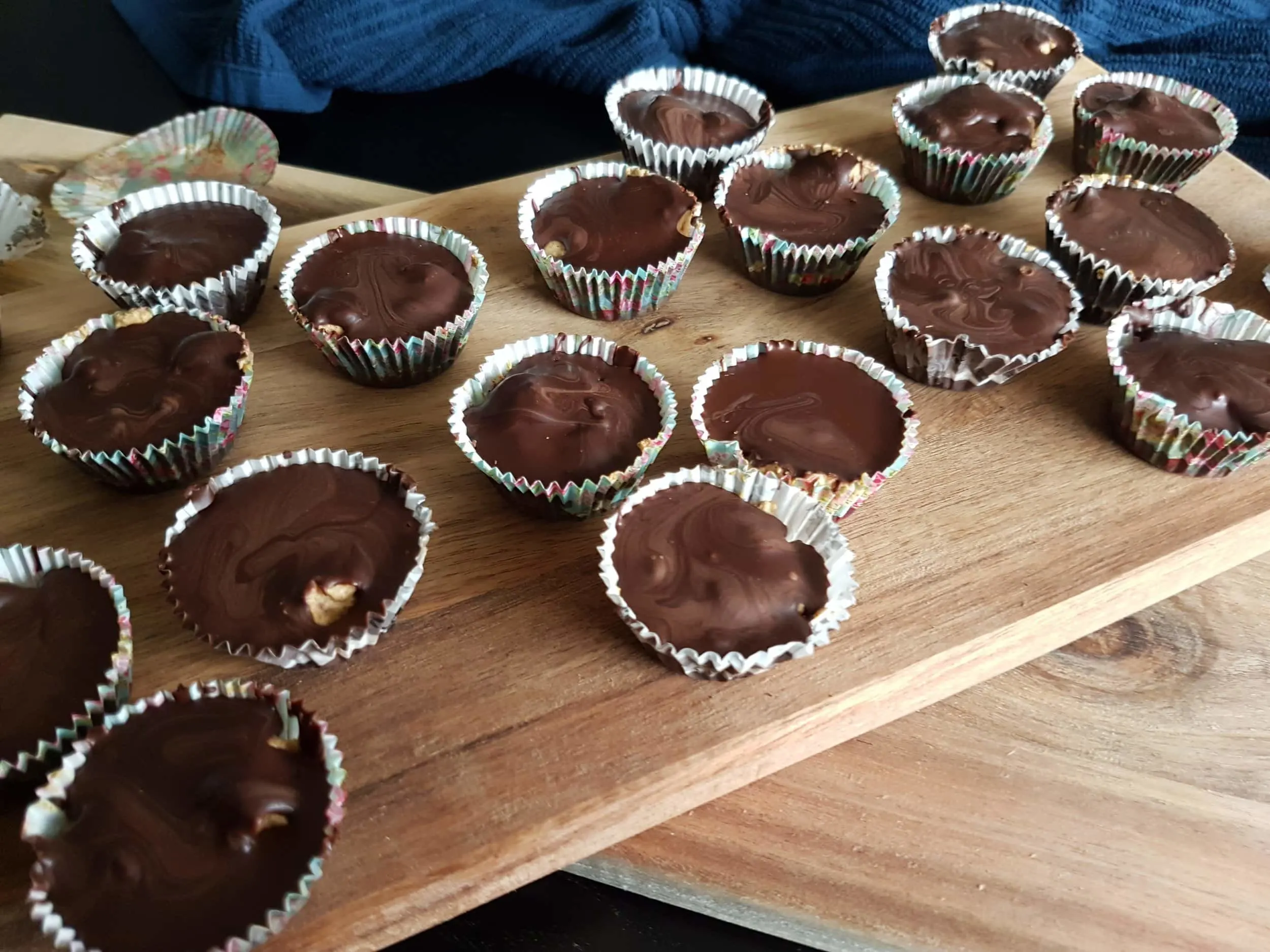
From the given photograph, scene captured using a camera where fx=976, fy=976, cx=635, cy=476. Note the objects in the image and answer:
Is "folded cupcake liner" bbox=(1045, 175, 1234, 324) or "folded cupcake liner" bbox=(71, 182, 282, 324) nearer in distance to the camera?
"folded cupcake liner" bbox=(71, 182, 282, 324)

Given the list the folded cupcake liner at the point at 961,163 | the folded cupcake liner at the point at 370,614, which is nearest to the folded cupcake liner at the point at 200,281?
the folded cupcake liner at the point at 370,614

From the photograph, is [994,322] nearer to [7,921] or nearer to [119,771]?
[119,771]

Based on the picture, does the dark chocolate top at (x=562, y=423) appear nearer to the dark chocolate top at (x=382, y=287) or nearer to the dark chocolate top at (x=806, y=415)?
the dark chocolate top at (x=806, y=415)

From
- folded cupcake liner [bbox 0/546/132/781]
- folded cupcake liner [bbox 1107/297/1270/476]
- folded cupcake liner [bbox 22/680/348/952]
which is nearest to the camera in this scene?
folded cupcake liner [bbox 22/680/348/952]

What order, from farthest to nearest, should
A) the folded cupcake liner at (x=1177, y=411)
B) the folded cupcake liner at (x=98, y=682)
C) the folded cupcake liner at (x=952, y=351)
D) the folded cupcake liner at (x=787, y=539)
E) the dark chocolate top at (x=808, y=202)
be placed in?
the dark chocolate top at (x=808, y=202)
the folded cupcake liner at (x=952, y=351)
the folded cupcake liner at (x=1177, y=411)
the folded cupcake liner at (x=787, y=539)
the folded cupcake liner at (x=98, y=682)

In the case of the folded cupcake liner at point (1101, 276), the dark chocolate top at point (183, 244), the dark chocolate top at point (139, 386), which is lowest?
the dark chocolate top at point (139, 386)

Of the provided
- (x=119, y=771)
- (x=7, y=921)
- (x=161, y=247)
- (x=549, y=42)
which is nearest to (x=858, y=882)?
(x=119, y=771)

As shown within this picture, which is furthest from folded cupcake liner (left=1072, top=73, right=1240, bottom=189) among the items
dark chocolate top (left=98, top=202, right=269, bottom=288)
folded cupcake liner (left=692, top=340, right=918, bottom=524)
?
dark chocolate top (left=98, top=202, right=269, bottom=288)

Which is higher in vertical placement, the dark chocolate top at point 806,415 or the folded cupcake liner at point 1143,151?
the folded cupcake liner at point 1143,151

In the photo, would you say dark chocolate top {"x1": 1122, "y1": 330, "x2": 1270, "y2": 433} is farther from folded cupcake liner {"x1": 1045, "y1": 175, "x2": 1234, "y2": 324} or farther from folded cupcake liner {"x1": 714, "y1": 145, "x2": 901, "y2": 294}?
folded cupcake liner {"x1": 714, "y1": 145, "x2": 901, "y2": 294}
